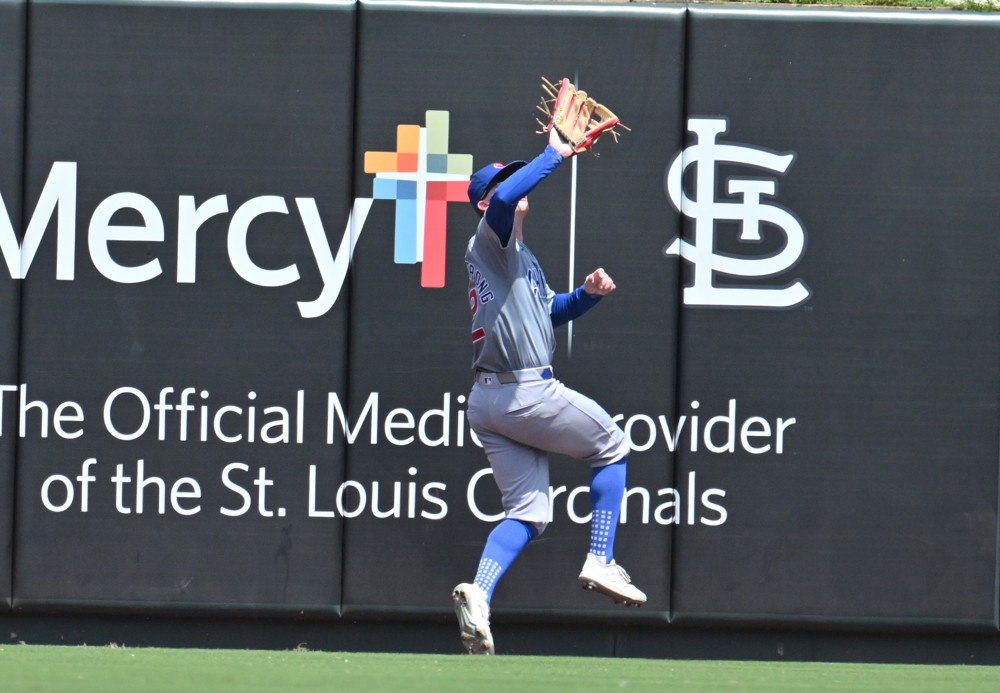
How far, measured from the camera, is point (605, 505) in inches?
179

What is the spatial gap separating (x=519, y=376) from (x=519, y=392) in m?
0.06

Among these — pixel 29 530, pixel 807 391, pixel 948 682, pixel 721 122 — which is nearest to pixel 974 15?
pixel 721 122

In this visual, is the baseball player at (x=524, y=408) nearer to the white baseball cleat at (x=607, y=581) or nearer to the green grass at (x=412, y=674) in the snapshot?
the white baseball cleat at (x=607, y=581)

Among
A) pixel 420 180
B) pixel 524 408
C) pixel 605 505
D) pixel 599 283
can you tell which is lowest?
pixel 605 505

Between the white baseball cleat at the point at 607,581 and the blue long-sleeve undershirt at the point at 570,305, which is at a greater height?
the blue long-sleeve undershirt at the point at 570,305

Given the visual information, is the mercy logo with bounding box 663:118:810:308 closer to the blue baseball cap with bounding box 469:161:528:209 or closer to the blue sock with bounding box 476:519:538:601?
the blue baseball cap with bounding box 469:161:528:209

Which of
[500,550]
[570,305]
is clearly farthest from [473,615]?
[570,305]

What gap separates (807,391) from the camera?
525 cm

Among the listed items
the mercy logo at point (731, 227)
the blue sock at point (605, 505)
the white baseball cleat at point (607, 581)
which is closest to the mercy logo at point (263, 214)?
the mercy logo at point (731, 227)

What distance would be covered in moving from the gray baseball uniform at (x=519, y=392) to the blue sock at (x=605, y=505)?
4 cm

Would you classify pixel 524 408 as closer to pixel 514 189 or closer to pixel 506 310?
pixel 506 310

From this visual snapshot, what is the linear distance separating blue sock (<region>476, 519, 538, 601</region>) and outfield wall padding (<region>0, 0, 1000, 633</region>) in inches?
29.0

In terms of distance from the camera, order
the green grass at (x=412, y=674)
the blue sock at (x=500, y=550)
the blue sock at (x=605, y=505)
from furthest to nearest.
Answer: the blue sock at (x=605, y=505) < the blue sock at (x=500, y=550) < the green grass at (x=412, y=674)

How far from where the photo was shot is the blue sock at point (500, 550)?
438 centimetres
